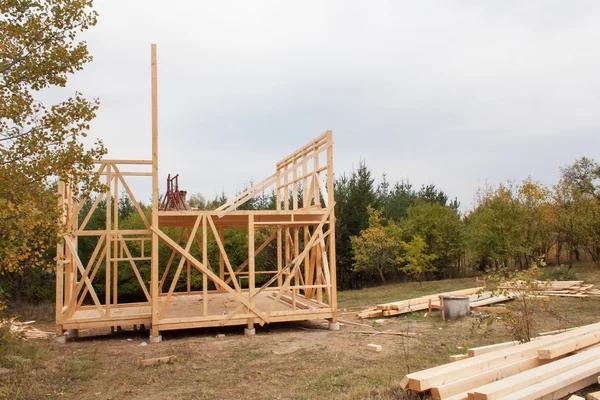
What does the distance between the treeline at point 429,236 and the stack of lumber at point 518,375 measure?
1649cm

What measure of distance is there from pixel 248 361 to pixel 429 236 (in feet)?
61.0

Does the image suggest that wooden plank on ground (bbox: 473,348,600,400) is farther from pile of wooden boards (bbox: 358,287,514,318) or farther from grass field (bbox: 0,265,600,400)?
pile of wooden boards (bbox: 358,287,514,318)

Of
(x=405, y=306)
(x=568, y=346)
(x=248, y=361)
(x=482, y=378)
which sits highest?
(x=568, y=346)

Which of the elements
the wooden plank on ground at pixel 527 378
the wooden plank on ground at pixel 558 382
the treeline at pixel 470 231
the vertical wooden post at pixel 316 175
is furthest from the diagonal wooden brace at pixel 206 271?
the treeline at pixel 470 231

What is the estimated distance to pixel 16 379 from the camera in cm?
824

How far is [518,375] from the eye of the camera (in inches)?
223

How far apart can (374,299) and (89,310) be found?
10344 mm

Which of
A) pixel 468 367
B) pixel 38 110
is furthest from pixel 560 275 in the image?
pixel 38 110

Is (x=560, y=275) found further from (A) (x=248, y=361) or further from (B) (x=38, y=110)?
(B) (x=38, y=110)

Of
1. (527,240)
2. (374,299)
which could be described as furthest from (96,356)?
(527,240)

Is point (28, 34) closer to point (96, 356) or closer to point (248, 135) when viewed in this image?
point (96, 356)

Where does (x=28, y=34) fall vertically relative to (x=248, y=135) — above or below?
below

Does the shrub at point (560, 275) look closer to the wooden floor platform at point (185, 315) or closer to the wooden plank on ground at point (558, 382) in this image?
the wooden floor platform at point (185, 315)

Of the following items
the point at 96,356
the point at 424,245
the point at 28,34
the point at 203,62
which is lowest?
the point at 96,356
